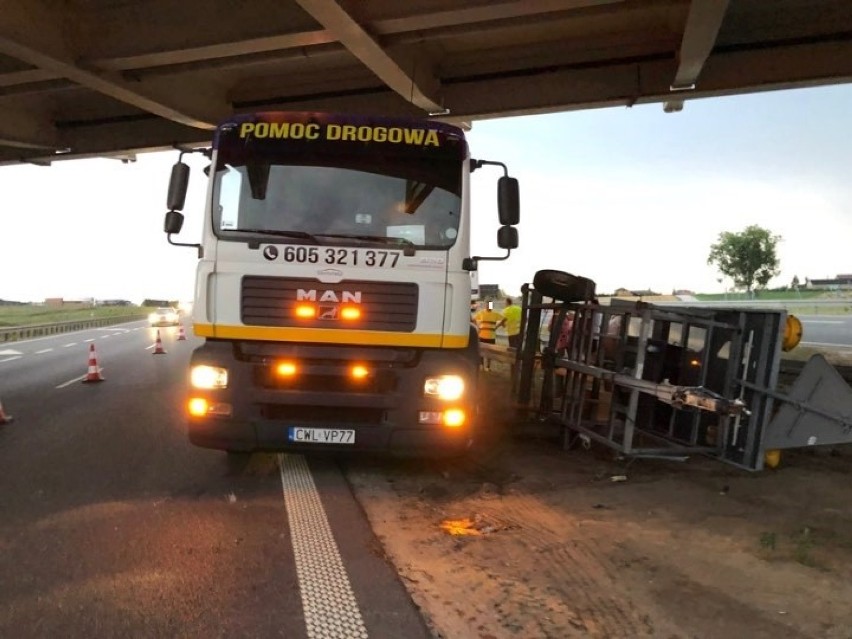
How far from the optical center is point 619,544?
4.48 metres

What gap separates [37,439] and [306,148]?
15.7 ft

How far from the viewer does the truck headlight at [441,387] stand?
18.9 feet

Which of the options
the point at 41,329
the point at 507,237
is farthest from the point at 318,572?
the point at 41,329

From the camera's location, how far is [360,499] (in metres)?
5.57

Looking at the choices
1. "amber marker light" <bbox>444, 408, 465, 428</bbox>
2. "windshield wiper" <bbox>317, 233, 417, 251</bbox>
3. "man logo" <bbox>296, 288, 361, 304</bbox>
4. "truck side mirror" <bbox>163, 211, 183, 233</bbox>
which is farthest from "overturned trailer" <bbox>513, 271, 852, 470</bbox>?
"truck side mirror" <bbox>163, 211, 183, 233</bbox>

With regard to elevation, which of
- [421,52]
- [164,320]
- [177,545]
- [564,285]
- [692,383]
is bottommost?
[164,320]

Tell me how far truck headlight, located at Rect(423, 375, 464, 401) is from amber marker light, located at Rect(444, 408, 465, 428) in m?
0.11

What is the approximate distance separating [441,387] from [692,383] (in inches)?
108

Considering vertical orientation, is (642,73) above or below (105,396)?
above

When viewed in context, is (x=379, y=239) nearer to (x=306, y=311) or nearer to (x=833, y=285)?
(x=306, y=311)

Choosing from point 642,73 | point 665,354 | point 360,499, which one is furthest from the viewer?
point 642,73

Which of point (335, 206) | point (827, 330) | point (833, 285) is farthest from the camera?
point (833, 285)

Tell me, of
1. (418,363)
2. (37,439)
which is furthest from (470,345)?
(37,439)

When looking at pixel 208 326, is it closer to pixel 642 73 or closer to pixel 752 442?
pixel 752 442
